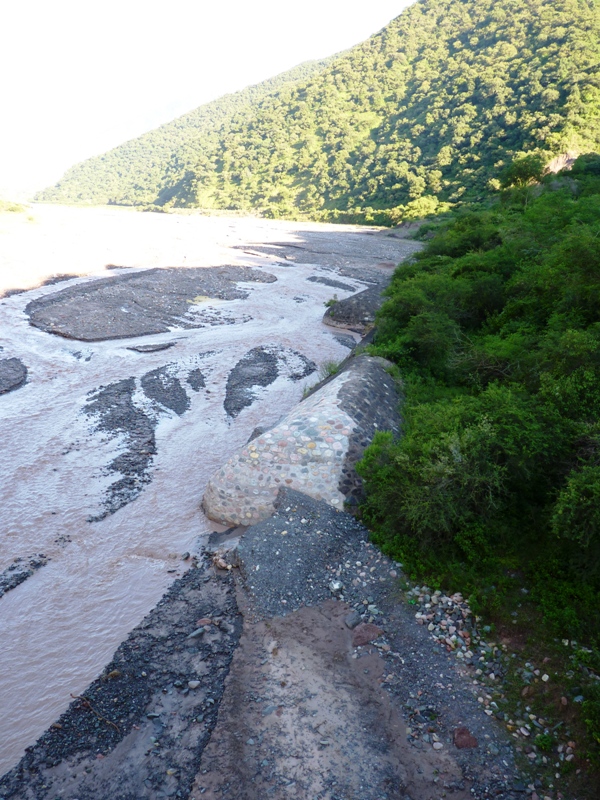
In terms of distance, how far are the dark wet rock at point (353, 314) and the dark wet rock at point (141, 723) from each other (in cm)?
2050

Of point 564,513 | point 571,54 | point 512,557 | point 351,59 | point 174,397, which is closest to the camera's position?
point 564,513

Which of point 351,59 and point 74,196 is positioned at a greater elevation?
point 351,59

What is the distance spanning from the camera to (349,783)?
19.3ft

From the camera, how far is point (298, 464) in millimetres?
11102

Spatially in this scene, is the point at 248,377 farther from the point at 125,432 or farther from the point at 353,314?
the point at 353,314

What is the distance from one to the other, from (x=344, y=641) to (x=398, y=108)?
11158 centimetres

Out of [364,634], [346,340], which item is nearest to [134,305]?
[346,340]

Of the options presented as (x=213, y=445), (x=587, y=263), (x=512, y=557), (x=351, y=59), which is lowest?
(x=213, y=445)

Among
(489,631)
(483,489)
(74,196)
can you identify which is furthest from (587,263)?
(74,196)

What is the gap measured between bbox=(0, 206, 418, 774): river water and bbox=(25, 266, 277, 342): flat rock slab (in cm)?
85

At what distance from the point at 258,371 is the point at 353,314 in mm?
8938

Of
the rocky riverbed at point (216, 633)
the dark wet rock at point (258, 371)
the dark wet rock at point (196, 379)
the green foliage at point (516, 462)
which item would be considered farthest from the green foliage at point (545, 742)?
the dark wet rock at point (196, 379)

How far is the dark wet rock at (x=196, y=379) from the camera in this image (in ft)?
61.4

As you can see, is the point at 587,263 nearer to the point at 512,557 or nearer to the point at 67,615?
the point at 512,557
